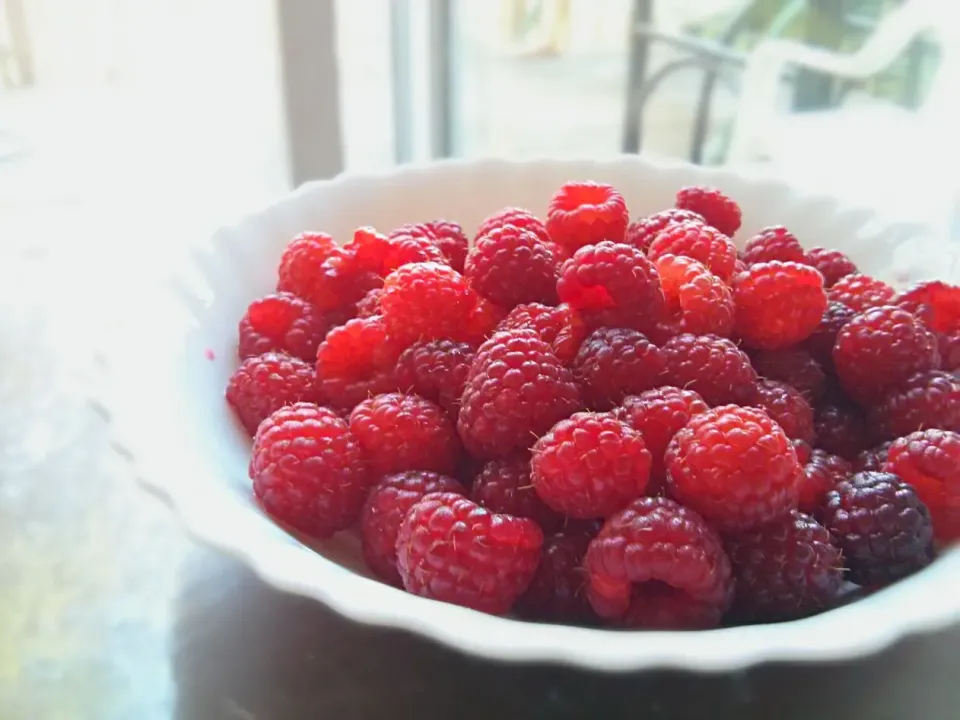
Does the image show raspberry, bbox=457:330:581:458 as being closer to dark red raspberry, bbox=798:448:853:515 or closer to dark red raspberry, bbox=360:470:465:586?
dark red raspberry, bbox=360:470:465:586

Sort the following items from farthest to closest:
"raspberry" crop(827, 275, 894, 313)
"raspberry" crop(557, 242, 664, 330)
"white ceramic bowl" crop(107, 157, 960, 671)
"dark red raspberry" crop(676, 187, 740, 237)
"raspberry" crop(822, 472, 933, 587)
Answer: "dark red raspberry" crop(676, 187, 740, 237) < "raspberry" crop(827, 275, 894, 313) < "raspberry" crop(557, 242, 664, 330) < "raspberry" crop(822, 472, 933, 587) < "white ceramic bowl" crop(107, 157, 960, 671)

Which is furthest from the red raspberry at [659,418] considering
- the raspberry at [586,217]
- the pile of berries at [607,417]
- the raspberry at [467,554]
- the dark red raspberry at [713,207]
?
the dark red raspberry at [713,207]

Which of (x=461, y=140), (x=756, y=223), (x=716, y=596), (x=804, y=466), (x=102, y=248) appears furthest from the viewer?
(x=461, y=140)

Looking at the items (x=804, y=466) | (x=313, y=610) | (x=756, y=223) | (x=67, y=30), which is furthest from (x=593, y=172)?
(x=67, y=30)

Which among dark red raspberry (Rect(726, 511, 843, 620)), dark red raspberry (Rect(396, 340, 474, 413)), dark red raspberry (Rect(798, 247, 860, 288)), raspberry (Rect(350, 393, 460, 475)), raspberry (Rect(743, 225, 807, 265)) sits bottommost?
dark red raspberry (Rect(726, 511, 843, 620))

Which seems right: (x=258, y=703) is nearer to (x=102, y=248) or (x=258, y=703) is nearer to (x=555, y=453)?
(x=555, y=453)

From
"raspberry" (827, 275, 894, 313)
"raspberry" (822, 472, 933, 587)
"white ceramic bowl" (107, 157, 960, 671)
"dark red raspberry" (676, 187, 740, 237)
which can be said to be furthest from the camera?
"dark red raspberry" (676, 187, 740, 237)

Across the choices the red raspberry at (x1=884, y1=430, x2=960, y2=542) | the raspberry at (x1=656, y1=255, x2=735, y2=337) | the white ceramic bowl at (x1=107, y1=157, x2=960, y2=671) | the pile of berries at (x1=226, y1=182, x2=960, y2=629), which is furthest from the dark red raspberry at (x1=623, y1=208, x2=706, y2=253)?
the red raspberry at (x1=884, y1=430, x2=960, y2=542)

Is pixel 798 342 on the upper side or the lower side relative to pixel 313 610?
upper
